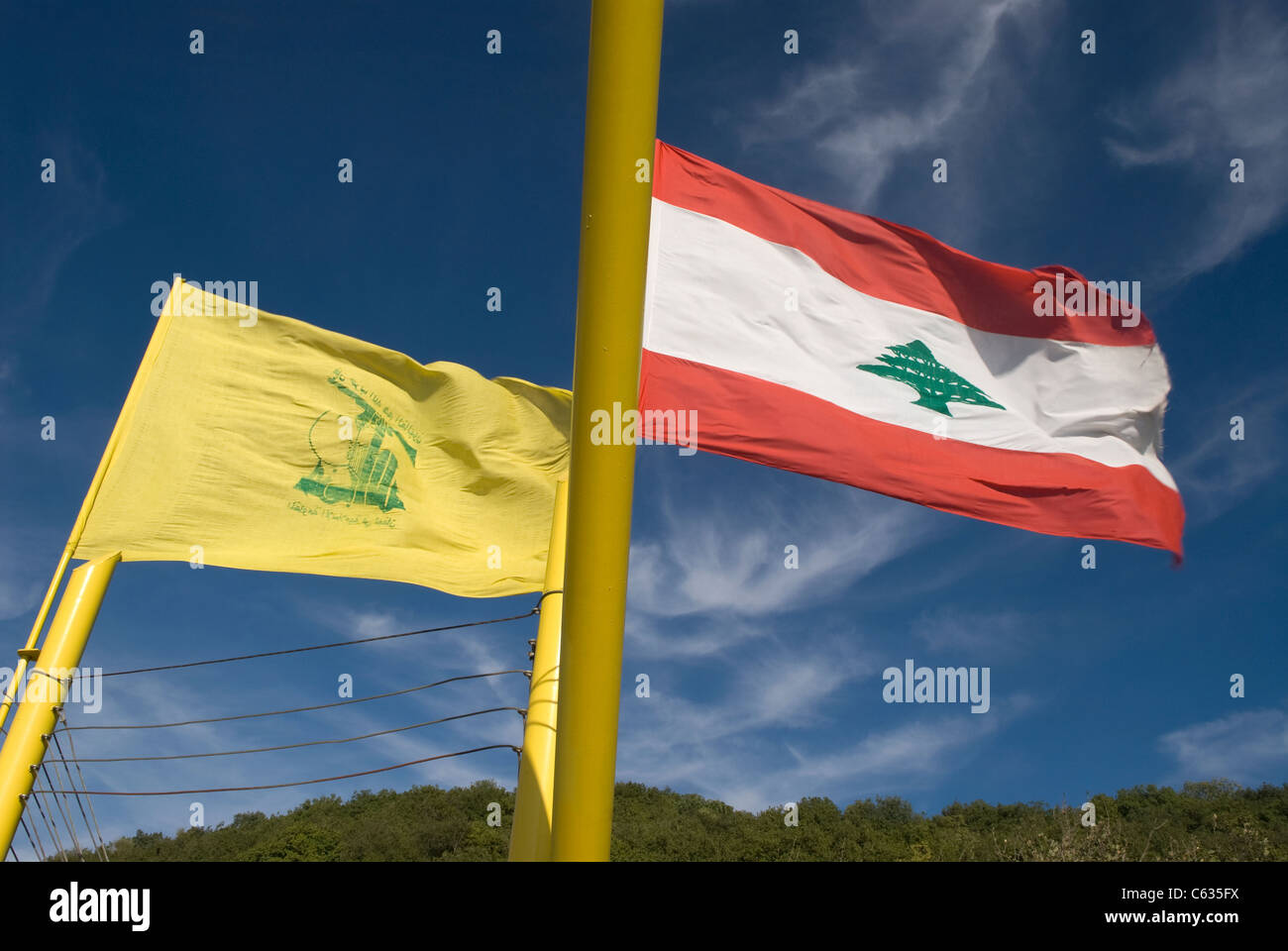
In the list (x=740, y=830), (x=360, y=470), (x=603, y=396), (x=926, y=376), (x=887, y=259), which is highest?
(x=887, y=259)

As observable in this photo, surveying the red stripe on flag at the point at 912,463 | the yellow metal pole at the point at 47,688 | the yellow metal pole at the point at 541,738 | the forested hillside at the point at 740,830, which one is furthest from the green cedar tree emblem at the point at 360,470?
the forested hillside at the point at 740,830

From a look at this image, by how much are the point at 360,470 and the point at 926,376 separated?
16.2 ft

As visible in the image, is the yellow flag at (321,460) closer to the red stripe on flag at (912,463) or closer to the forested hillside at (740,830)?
the red stripe on flag at (912,463)

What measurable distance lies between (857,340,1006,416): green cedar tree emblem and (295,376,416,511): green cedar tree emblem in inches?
163

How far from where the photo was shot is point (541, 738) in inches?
223

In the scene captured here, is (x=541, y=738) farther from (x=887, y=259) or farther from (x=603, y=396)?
(x=887, y=259)

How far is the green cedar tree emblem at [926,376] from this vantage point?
8727mm

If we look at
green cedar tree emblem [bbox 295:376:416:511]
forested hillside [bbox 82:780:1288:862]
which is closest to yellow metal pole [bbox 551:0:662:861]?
green cedar tree emblem [bbox 295:376:416:511]

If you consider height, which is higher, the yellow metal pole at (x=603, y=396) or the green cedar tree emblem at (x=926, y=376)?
the green cedar tree emblem at (x=926, y=376)

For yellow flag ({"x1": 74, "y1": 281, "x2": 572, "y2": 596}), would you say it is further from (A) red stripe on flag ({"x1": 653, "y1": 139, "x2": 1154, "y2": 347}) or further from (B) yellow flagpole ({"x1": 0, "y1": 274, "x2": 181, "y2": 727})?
(A) red stripe on flag ({"x1": 653, "y1": 139, "x2": 1154, "y2": 347})

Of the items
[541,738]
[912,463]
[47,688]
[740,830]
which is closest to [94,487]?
[47,688]

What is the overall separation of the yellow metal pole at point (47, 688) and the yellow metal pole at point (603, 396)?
5142 mm
